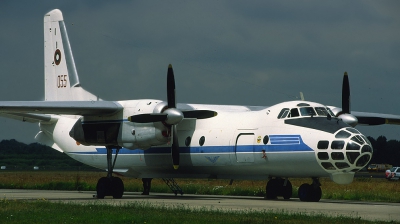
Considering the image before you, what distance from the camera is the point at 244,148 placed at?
951 inches

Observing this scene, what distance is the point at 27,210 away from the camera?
61.4ft

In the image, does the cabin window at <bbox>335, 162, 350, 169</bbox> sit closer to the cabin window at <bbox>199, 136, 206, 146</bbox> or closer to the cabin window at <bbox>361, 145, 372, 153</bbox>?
the cabin window at <bbox>361, 145, 372, 153</bbox>

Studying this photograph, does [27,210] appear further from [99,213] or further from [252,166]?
[252,166]

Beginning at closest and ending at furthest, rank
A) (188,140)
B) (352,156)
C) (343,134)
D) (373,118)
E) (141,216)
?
(141,216), (352,156), (343,134), (188,140), (373,118)

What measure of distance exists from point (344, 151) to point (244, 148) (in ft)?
13.1

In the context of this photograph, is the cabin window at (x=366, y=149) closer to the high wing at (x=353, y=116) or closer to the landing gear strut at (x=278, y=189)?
the high wing at (x=353, y=116)

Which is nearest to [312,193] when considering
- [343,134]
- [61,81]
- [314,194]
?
[314,194]

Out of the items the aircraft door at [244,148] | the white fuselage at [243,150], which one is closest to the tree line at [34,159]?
the white fuselage at [243,150]

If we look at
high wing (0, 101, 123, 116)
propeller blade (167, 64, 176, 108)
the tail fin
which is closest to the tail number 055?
the tail fin

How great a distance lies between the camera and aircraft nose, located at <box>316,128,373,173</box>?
21453 millimetres

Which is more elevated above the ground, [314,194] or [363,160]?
[363,160]

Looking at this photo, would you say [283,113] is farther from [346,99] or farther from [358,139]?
[346,99]

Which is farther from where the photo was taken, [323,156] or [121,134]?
[121,134]

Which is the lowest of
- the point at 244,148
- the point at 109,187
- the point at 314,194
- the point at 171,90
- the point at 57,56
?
the point at 314,194
